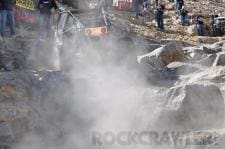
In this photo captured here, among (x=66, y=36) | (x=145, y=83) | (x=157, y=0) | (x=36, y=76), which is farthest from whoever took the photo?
(x=157, y=0)

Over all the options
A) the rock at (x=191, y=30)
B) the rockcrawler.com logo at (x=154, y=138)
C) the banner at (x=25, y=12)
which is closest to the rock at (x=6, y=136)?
the rockcrawler.com logo at (x=154, y=138)

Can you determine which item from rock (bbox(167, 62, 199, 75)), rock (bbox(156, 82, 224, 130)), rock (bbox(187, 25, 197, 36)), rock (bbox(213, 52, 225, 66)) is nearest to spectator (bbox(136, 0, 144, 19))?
rock (bbox(187, 25, 197, 36))

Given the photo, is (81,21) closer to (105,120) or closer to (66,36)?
(66,36)

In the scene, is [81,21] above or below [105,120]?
above

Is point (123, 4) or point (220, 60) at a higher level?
point (123, 4)

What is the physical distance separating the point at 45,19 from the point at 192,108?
495cm

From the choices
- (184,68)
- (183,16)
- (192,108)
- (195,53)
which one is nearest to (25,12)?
(195,53)

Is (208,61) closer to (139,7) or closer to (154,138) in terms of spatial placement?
(154,138)

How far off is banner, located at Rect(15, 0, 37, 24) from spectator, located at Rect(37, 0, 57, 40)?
1868mm

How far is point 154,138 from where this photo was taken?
872 centimetres

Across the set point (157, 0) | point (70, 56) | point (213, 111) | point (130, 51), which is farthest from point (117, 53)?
point (157, 0)

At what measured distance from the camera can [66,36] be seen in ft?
39.9

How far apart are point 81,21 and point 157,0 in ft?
40.1

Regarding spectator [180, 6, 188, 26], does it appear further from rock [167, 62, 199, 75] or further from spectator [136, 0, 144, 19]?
rock [167, 62, 199, 75]
